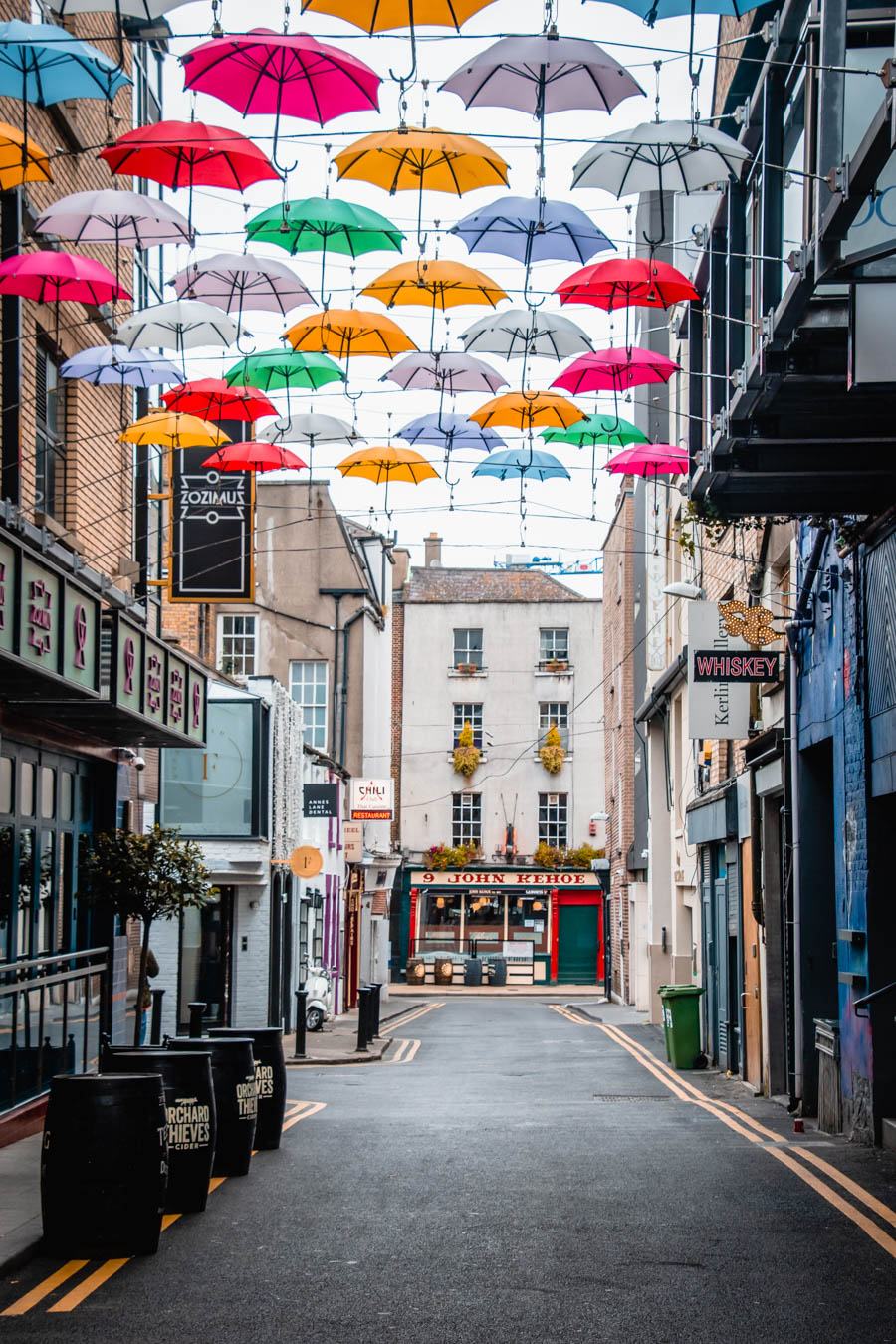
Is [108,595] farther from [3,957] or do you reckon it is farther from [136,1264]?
[136,1264]

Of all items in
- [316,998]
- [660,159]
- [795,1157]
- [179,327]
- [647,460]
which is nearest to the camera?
[660,159]

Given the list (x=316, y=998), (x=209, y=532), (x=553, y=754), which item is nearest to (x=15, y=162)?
(x=209, y=532)

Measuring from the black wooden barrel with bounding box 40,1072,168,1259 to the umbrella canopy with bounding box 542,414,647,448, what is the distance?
8765 mm

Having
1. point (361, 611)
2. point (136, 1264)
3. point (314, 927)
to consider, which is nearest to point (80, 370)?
point (136, 1264)

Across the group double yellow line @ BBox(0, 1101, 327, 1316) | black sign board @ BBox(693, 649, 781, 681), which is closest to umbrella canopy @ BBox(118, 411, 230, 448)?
black sign board @ BBox(693, 649, 781, 681)

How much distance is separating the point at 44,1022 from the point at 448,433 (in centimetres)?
693

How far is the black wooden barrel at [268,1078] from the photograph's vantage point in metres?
11.7

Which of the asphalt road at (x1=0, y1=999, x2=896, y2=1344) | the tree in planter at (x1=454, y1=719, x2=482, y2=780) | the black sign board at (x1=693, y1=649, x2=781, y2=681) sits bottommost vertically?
the asphalt road at (x1=0, y1=999, x2=896, y2=1344)

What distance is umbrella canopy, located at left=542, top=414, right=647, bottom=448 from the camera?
15125mm

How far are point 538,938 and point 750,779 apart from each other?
3653 centimetres

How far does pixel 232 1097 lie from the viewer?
10617mm

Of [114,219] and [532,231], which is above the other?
[114,219]

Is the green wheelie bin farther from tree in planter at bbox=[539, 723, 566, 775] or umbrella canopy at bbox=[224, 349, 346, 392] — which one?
tree in planter at bbox=[539, 723, 566, 775]

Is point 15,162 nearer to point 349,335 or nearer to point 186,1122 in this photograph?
point 349,335
